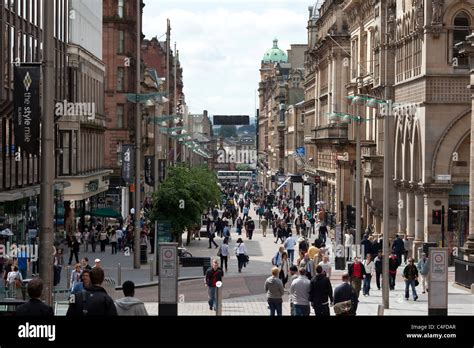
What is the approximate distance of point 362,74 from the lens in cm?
7994

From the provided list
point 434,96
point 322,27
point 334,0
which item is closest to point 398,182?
point 434,96

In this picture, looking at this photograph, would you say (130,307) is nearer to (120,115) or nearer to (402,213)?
(402,213)

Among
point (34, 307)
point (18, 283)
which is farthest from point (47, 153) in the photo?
point (18, 283)

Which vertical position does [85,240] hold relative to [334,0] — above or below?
below

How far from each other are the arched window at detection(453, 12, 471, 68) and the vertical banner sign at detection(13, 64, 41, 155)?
2993 cm

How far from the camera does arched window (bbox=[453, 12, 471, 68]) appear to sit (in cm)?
5250

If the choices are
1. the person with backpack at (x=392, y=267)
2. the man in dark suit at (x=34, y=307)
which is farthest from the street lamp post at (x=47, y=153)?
the person with backpack at (x=392, y=267)

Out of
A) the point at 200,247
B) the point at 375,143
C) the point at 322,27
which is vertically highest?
the point at 322,27

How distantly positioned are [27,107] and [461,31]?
3127 cm

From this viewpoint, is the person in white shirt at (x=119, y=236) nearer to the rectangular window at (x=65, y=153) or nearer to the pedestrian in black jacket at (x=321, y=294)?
the rectangular window at (x=65, y=153)

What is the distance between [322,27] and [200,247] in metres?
58.2

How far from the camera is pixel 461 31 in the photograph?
52875 mm

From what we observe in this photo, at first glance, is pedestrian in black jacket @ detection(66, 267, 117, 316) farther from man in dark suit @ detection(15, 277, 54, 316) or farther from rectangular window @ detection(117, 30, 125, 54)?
rectangular window @ detection(117, 30, 125, 54)

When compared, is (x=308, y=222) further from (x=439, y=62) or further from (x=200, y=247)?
(x=439, y=62)
